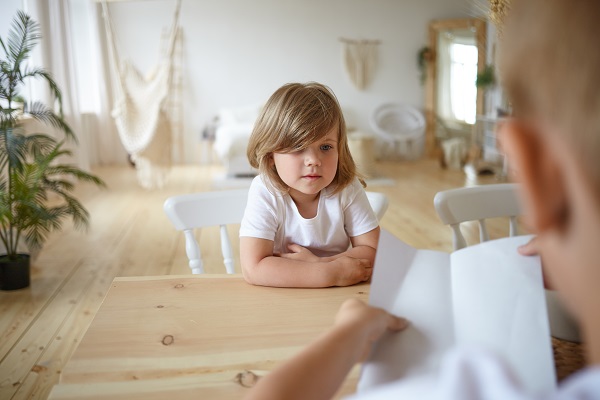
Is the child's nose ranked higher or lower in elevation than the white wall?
lower

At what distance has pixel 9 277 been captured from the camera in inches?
118

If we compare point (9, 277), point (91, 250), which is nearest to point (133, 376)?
point (9, 277)

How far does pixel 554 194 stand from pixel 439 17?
8566 millimetres

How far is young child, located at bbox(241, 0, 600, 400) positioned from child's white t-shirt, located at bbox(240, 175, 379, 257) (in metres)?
0.98

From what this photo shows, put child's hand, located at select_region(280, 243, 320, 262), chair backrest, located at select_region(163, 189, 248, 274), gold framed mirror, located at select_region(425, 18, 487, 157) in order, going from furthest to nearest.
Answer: gold framed mirror, located at select_region(425, 18, 487, 157) < chair backrest, located at select_region(163, 189, 248, 274) < child's hand, located at select_region(280, 243, 320, 262)

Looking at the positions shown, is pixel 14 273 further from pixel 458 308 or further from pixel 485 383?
pixel 485 383

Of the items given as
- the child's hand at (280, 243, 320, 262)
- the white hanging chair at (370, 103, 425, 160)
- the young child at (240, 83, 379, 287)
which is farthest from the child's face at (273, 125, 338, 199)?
the white hanging chair at (370, 103, 425, 160)

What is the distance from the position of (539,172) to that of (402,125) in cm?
838

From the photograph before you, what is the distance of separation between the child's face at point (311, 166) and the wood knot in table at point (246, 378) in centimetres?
63

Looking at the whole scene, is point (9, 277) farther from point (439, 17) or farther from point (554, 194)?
point (439, 17)

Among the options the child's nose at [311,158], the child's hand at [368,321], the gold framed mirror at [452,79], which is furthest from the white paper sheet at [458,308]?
the gold framed mirror at [452,79]

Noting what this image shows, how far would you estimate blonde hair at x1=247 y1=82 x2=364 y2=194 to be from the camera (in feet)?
4.18

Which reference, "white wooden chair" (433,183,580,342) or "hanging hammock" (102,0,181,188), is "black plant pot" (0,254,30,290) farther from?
"hanging hammock" (102,0,181,188)

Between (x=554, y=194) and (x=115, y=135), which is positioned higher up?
(x=554, y=194)
